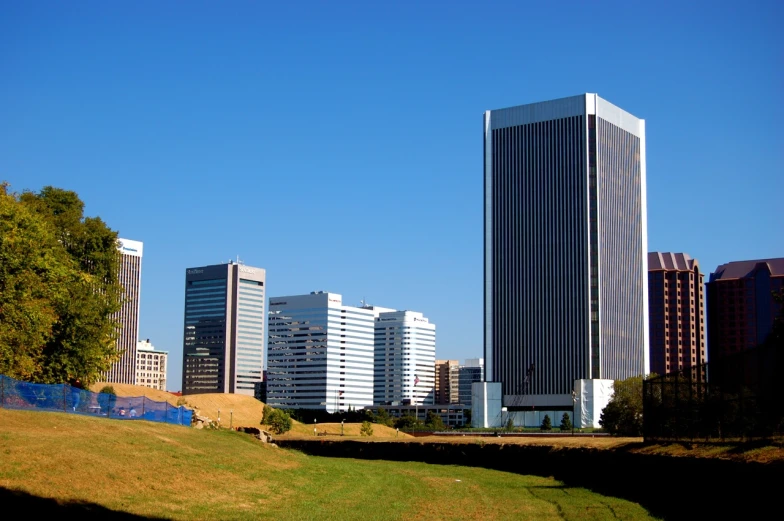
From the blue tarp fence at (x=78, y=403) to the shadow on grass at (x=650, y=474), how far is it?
19.8 m

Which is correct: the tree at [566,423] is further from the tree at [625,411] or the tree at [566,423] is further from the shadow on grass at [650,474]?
the shadow on grass at [650,474]

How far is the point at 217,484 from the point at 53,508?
33.9ft

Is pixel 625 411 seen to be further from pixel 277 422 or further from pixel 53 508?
pixel 53 508

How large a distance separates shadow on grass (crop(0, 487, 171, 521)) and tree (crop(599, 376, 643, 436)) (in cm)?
6761

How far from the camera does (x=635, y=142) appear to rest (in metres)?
195

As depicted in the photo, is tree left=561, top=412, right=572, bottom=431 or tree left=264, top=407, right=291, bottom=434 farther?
tree left=561, top=412, right=572, bottom=431

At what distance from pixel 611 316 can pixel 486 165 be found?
4181 centimetres

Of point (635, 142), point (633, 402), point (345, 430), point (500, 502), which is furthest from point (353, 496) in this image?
point (635, 142)

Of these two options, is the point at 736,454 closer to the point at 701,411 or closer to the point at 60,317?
the point at 701,411

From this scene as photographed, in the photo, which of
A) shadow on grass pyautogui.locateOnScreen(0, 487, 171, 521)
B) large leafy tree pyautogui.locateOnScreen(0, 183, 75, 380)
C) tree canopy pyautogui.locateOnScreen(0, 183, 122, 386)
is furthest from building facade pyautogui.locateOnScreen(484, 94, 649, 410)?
shadow on grass pyautogui.locateOnScreen(0, 487, 171, 521)

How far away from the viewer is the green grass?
27.3m

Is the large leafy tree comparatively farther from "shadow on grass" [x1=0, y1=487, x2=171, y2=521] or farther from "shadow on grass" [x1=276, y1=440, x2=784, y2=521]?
"shadow on grass" [x1=0, y1=487, x2=171, y2=521]

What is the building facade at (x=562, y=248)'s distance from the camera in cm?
18338

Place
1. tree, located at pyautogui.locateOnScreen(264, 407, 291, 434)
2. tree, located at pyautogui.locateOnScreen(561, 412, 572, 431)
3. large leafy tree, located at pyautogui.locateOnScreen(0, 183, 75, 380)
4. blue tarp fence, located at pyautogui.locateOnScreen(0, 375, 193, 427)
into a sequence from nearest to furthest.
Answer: blue tarp fence, located at pyautogui.locateOnScreen(0, 375, 193, 427)
large leafy tree, located at pyautogui.locateOnScreen(0, 183, 75, 380)
tree, located at pyautogui.locateOnScreen(264, 407, 291, 434)
tree, located at pyautogui.locateOnScreen(561, 412, 572, 431)
